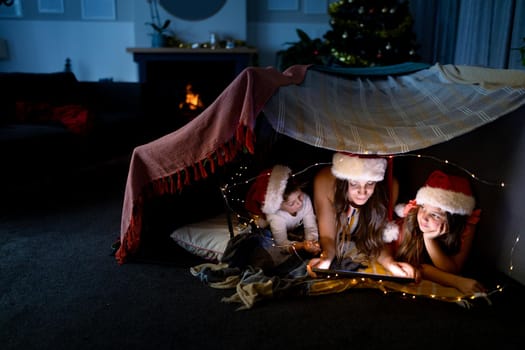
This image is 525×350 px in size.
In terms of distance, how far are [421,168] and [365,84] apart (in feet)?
1.78

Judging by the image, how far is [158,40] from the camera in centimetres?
427

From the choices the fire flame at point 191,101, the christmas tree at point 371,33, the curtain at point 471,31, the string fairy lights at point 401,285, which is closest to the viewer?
the string fairy lights at point 401,285

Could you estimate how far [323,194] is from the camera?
155 centimetres

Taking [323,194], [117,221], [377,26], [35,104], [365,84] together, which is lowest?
[117,221]

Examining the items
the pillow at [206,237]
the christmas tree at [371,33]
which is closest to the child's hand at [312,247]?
the pillow at [206,237]

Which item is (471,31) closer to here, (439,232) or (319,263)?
(439,232)

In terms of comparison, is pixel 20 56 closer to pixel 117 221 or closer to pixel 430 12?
pixel 117 221

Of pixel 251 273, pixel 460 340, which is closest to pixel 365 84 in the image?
pixel 251 273

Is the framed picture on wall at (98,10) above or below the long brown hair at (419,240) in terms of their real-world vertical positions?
above

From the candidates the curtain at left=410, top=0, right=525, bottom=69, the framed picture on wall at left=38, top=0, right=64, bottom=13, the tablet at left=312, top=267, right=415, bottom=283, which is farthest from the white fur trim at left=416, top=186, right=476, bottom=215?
the framed picture on wall at left=38, top=0, right=64, bottom=13

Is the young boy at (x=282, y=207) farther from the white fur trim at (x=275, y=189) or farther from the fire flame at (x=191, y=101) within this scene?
the fire flame at (x=191, y=101)

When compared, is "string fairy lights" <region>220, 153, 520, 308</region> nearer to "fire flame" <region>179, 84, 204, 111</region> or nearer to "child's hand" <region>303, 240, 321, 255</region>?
"child's hand" <region>303, 240, 321, 255</region>

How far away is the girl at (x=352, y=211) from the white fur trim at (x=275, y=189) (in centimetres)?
12

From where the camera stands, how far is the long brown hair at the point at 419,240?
4.67 feet
